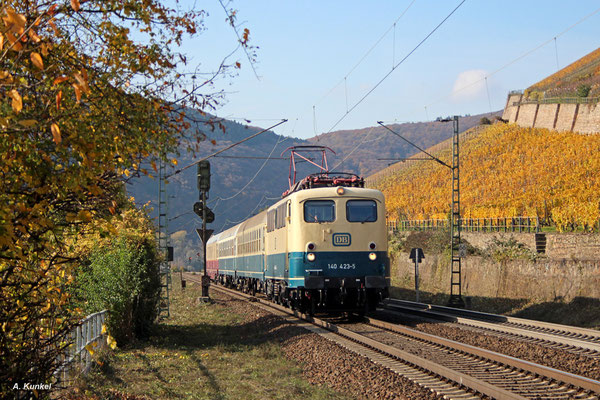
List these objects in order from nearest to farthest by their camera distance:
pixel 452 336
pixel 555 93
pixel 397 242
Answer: pixel 452 336, pixel 397 242, pixel 555 93

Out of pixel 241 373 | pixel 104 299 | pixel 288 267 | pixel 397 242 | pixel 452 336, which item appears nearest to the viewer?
pixel 241 373

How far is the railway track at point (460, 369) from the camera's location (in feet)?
31.2

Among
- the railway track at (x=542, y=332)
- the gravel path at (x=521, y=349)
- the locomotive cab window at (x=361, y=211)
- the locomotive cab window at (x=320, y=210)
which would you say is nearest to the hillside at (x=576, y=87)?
the railway track at (x=542, y=332)

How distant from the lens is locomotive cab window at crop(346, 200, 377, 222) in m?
19.4

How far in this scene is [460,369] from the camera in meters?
11.4

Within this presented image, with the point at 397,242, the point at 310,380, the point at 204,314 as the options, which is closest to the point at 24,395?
the point at 310,380

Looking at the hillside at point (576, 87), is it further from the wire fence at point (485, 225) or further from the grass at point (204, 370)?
the grass at point (204, 370)

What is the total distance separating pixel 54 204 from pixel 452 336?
11978 millimetres

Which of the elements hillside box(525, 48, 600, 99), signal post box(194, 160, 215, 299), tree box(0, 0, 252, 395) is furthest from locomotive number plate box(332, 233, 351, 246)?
hillside box(525, 48, 600, 99)

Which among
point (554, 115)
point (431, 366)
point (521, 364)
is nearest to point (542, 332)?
point (521, 364)

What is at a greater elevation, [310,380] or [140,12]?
[140,12]

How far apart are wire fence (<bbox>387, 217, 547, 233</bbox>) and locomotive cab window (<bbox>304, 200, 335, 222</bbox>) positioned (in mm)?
18750

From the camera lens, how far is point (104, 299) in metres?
14.8

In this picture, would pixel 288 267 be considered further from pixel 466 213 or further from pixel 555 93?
pixel 555 93
